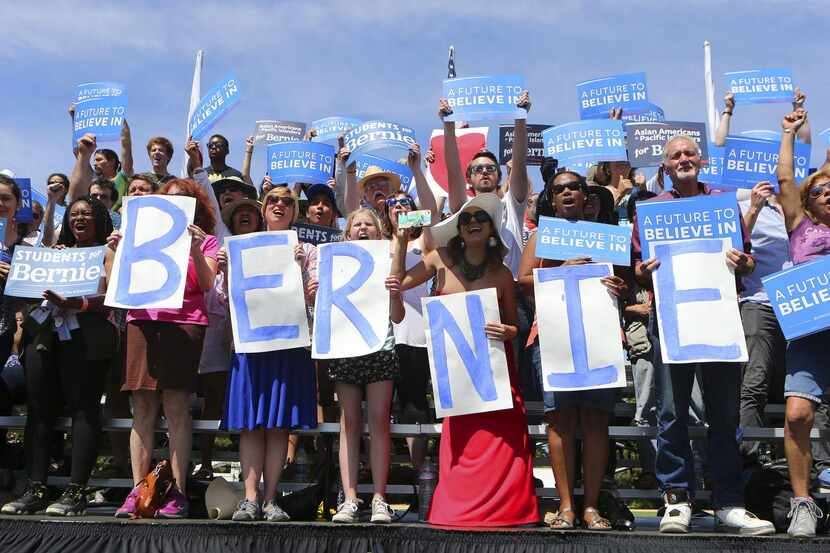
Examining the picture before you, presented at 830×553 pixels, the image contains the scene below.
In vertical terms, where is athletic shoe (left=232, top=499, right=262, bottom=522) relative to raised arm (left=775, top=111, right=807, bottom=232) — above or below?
below

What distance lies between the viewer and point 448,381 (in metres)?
5.44

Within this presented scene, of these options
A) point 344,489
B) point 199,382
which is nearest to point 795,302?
point 344,489

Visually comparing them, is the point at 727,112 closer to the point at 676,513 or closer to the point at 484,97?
the point at 484,97

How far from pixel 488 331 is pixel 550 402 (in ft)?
1.84

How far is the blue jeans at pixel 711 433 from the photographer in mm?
5137

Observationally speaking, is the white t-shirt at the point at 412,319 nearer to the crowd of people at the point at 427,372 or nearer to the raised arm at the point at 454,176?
the crowd of people at the point at 427,372

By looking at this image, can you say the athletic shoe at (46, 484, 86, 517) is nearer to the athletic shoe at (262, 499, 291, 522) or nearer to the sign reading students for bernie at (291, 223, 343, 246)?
the athletic shoe at (262, 499, 291, 522)

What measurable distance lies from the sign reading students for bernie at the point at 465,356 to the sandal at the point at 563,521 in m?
0.68

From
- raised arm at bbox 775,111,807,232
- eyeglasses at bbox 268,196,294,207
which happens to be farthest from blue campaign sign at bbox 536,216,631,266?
eyeglasses at bbox 268,196,294,207

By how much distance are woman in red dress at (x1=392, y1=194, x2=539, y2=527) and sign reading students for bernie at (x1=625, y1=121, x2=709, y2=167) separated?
7.65 ft

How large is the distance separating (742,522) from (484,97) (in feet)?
12.4

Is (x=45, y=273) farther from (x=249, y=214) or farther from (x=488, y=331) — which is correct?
(x=488, y=331)

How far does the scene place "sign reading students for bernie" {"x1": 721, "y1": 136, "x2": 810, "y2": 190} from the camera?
21.4ft

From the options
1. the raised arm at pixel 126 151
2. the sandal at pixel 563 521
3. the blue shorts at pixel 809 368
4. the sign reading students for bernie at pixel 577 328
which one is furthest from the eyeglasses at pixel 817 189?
the raised arm at pixel 126 151
